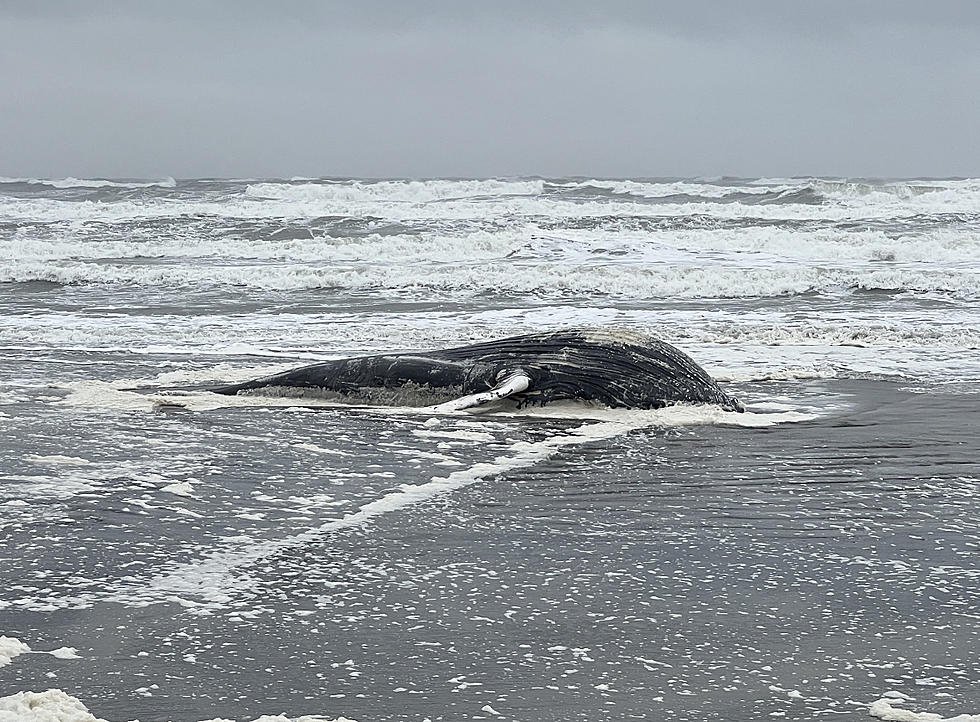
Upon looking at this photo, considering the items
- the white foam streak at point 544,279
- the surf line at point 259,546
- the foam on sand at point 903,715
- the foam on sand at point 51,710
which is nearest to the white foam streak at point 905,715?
the foam on sand at point 903,715

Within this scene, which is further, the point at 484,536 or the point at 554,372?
the point at 554,372

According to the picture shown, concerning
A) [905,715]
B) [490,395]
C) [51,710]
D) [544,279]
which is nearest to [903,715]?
[905,715]

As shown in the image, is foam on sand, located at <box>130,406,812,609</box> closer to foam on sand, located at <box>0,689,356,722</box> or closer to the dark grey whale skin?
the dark grey whale skin

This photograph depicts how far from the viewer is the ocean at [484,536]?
366 cm

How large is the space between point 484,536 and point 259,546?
38.0 inches

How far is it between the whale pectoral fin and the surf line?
99cm

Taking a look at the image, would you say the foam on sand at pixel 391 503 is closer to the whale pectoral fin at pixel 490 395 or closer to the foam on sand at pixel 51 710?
the whale pectoral fin at pixel 490 395

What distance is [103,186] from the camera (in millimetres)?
49750

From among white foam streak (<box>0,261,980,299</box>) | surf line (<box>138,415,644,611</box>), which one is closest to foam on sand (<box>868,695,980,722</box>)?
surf line (<box>138,415,644,611</box>)

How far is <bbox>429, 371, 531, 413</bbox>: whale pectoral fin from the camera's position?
8469 mm

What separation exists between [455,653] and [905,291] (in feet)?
52.2

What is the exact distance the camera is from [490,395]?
333 inches

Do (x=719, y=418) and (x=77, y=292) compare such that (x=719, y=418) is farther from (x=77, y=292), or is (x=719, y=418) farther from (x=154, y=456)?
(x=77, y=292)

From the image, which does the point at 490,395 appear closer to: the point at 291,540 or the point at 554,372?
the point at 554,372
